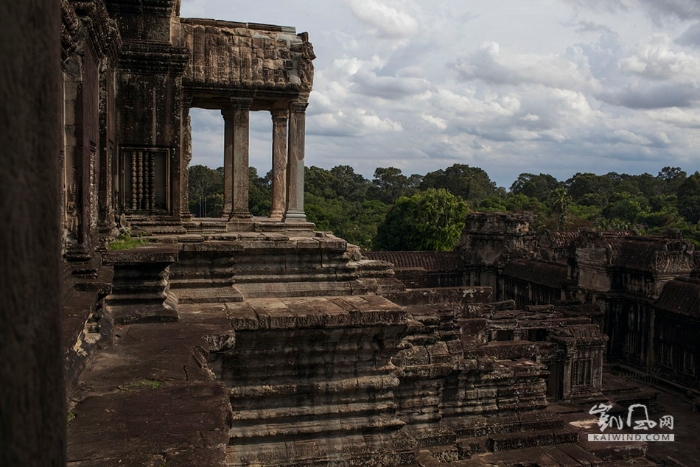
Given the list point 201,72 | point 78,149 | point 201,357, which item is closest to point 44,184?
point 201,357

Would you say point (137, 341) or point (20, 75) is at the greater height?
point (20, 75)

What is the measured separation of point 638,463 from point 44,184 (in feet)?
45.5

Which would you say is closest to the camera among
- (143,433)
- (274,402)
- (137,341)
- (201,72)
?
(143,433)

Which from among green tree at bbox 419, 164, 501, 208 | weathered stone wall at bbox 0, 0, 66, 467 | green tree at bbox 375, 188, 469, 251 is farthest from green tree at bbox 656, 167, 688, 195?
weathered stone wall at bbox 0, 0, 66, 467

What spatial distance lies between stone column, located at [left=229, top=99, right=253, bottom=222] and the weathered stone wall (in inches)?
430

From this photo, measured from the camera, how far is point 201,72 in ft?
37.1

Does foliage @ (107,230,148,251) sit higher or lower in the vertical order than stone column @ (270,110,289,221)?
lower

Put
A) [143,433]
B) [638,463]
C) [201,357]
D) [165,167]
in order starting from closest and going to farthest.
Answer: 1. [143,433]
2. [201,357]
3. [165,167]
4. [638,463]

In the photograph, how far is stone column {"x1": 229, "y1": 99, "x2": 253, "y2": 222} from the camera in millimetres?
11648

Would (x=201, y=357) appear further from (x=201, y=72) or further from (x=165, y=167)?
(x=201, y=72)

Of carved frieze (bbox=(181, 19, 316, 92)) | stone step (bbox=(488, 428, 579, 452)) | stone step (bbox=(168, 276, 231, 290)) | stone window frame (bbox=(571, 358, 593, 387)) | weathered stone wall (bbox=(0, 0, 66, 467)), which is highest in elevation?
carved frieze (bbox=(181, 19, 316, 92))

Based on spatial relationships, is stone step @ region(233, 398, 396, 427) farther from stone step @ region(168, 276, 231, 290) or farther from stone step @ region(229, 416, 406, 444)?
stone step @ region(168, 276, 231, 290)

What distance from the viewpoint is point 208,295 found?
823 cm

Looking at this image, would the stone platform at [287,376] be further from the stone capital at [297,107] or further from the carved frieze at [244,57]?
the carved frieze at [244,57]
